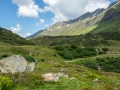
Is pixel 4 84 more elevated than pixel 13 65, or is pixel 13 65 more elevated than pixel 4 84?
pixel 13 65

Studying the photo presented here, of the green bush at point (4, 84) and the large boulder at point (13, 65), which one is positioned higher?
the large boulder at point (13, 65)

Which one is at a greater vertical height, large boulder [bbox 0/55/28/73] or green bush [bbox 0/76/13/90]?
large boulder [bbox 0/55/28/73]

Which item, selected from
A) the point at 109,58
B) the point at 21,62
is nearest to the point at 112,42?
the point at 109,58

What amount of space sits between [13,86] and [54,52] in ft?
268

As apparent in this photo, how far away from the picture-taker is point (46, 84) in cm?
1736

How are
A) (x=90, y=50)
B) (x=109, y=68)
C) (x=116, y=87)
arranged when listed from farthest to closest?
(x=90, y=50) → (x=109, y=68) → (x=116, y=87)

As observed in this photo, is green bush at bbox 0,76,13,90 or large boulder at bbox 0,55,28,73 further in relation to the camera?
large boulder at bbox 0,55,28,73

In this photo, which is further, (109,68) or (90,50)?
(90,50)

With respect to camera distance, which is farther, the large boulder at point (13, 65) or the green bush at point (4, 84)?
the large boulder at point (13, 65)

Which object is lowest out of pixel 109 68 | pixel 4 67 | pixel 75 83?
pixel 109 68

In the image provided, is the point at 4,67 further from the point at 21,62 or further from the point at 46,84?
the point at 46,84

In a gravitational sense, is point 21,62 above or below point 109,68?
above

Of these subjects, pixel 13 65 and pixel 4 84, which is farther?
pixel 13 65

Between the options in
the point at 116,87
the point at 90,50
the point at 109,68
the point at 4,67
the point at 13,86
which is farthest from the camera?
the point at 90,50
